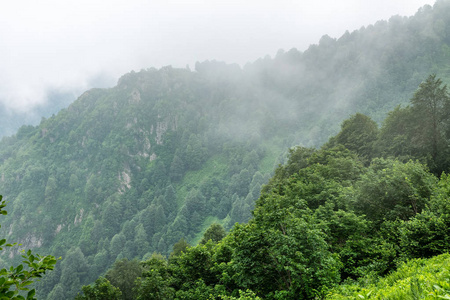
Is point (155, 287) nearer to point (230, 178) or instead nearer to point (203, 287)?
point (203, 287)

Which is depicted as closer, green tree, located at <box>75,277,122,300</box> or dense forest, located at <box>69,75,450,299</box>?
dense forest, located at <box>69,75,450,299</box>

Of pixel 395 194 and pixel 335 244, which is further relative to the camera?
pixel 395 194

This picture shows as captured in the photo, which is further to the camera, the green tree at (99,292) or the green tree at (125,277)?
the green tree at (125,277)

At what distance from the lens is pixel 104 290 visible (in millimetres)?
23953

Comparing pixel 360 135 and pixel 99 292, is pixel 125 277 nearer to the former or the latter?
pixel 99 292

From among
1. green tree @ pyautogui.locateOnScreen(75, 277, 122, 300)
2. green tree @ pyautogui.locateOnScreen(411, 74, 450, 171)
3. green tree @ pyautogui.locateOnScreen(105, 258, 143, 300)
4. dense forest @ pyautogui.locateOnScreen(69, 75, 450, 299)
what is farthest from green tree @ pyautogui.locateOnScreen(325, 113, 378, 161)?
green tree @ pyautogui.locateOnScreen(105, 258, 143, 300)

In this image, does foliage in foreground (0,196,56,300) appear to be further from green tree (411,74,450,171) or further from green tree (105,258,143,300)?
green tree (105,258,143,300)

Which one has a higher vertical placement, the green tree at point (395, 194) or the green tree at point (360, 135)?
the green tree at point (360, 135)

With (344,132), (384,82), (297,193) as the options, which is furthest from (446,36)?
(297,193)

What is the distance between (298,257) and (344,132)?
42133 mm

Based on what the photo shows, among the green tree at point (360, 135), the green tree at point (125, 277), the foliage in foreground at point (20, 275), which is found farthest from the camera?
the green tree at point (125, 277)

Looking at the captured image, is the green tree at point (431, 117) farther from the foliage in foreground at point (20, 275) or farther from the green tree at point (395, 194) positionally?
the foliage in foreground at point (20, 275)

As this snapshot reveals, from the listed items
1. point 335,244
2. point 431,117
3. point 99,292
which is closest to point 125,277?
point 99,292

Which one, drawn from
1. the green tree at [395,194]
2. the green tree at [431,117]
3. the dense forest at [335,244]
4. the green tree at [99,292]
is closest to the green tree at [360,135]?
the green tree at [431,117]
